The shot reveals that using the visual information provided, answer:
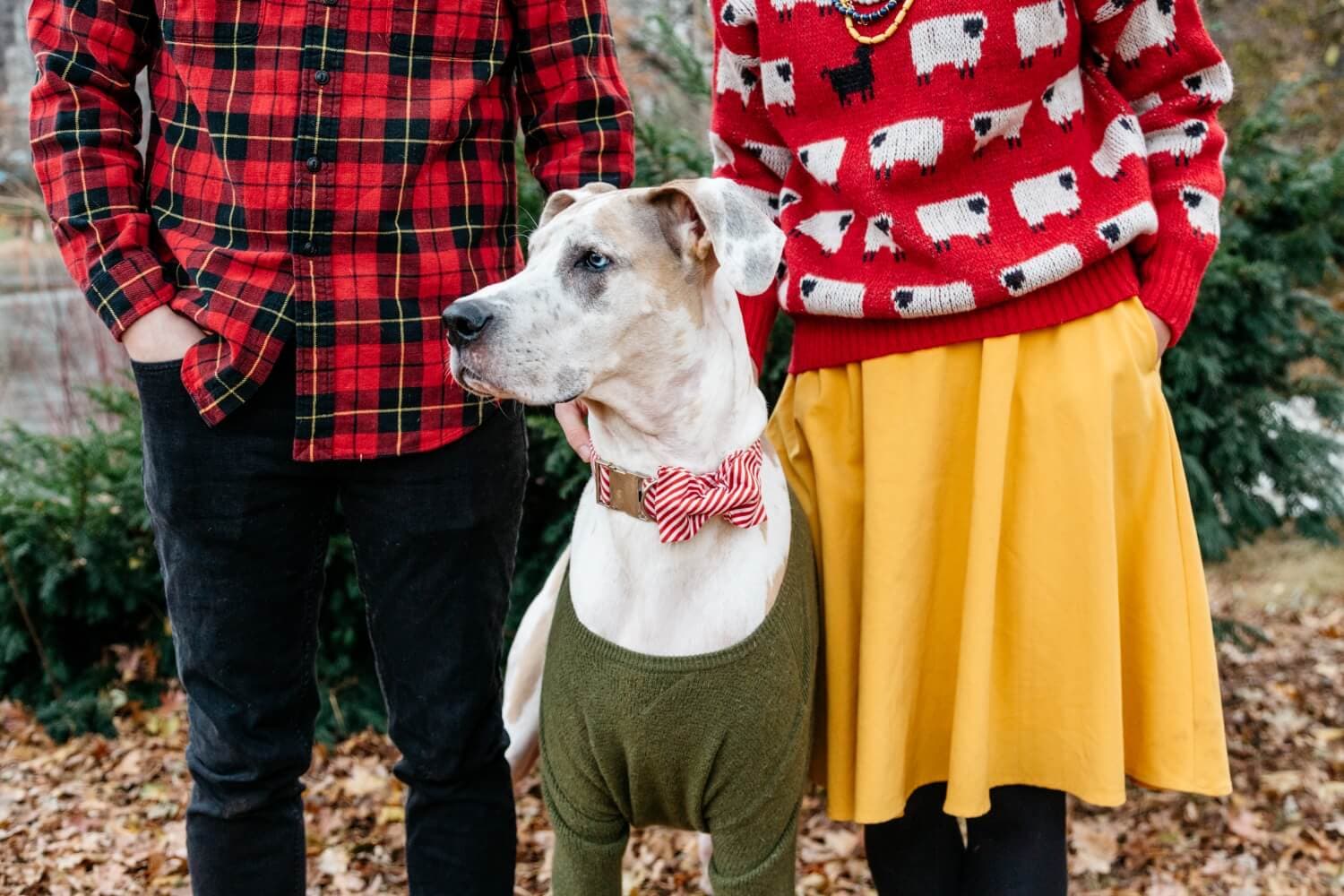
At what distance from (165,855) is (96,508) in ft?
4.21

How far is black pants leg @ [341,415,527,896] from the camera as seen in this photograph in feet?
7.36

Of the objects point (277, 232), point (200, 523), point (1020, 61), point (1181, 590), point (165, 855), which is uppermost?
point (1020, 61)

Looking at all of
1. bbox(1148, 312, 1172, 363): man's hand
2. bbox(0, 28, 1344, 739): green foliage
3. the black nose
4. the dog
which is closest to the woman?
bbox(1148, 312, 1172, 363): man's hand

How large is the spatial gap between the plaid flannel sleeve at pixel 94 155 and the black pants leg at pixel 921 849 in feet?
5.75

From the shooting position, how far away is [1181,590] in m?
2.19

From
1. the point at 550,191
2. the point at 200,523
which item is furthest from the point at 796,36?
the point at 200,523

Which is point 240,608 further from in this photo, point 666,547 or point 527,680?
point 666,547

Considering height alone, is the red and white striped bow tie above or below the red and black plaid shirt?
below

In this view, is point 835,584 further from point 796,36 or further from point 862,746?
point 796,36

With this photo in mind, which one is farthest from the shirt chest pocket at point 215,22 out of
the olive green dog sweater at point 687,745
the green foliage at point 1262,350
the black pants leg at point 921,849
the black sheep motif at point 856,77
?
the green foliage at point 1262,350

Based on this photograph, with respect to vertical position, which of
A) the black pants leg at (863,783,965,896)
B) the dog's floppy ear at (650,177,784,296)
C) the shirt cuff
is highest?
the dog's floppy ear at (650,177,784,296)

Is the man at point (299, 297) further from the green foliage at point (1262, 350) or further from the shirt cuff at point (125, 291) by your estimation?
the green foliage at point (1262, 350)

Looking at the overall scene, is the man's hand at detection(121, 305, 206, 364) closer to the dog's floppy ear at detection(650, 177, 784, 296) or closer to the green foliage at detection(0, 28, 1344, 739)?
the dog's floppy ear at detection(650, 177, 784, 296)

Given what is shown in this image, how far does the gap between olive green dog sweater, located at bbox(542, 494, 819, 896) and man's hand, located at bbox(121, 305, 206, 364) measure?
83cm
